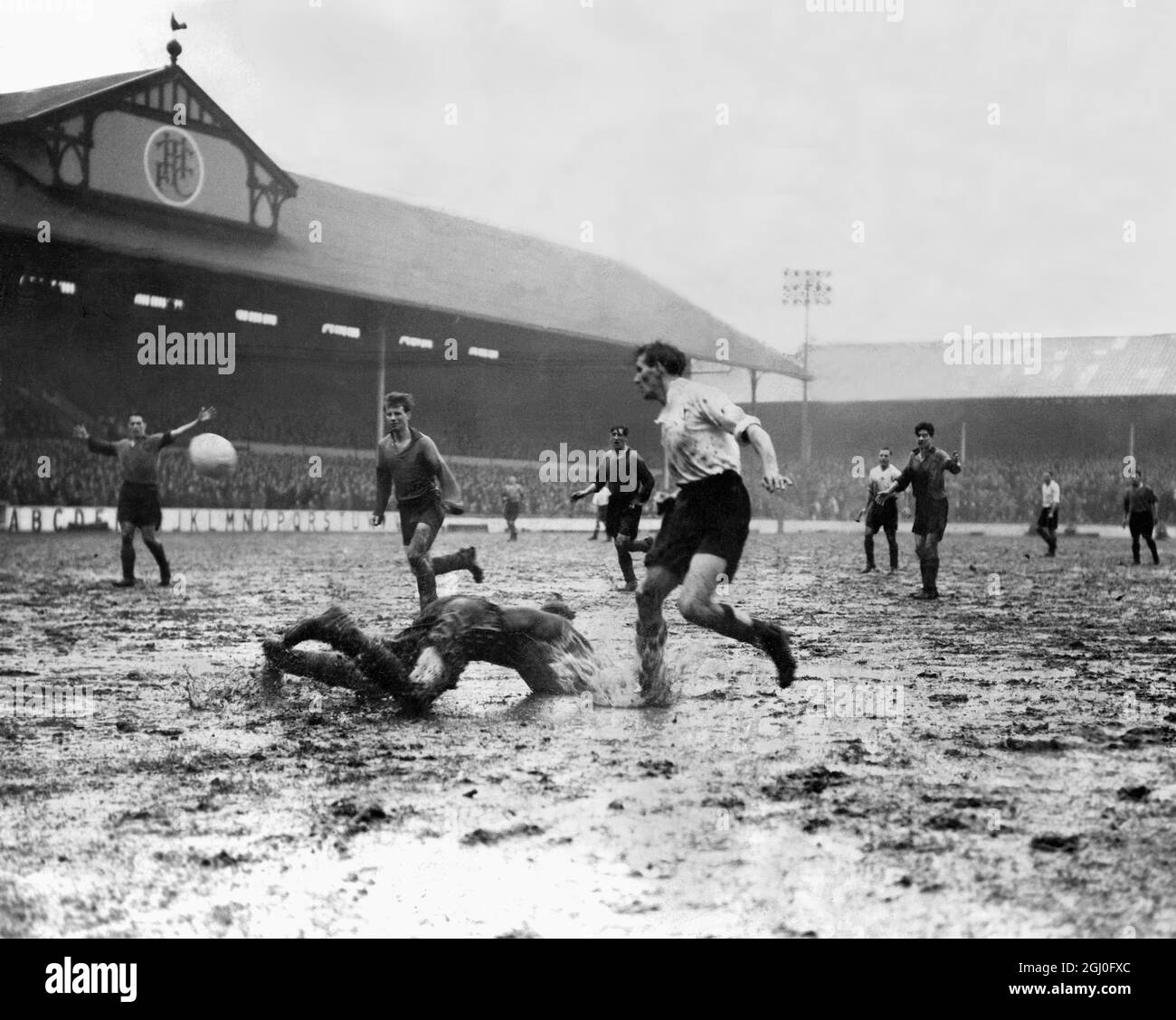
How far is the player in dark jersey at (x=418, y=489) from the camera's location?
962 cm

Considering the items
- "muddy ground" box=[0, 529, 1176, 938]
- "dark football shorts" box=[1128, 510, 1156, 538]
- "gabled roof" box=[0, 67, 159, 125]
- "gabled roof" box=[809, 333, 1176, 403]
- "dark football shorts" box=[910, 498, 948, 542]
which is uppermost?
"gabled roof" box=[0, 67, 159, 125]

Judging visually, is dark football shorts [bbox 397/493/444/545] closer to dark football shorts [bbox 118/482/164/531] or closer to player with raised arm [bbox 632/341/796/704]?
player with raised arm [bbox 632/341/796/704]

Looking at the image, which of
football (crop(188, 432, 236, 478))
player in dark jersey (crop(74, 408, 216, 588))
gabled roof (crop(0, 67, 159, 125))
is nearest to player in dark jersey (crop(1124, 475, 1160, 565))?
player in dark jersey (crop(74, 408, 216, 588))

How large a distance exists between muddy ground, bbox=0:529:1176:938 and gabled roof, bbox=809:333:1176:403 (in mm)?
37893

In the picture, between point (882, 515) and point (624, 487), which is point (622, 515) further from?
point (882, 515)

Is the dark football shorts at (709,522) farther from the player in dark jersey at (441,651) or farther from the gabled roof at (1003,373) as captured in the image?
the gabled roof at (1003,373)

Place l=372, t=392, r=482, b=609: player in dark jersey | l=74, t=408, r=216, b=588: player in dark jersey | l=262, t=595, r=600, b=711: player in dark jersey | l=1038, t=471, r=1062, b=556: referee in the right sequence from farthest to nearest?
l=1038, t=471, r=1062, b=556: referee < l=74, t=408, r=216, b=588: player in dark jersey < l=372, t=392, r=482, b=609: player in dark jersey < l=262, t=595, r=600, b=711: player in dark jersey

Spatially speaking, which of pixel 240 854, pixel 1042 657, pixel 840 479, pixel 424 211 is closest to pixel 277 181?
pixel 424 211

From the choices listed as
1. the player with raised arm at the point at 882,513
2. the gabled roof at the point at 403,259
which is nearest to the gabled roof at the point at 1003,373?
the gabled roof at the point at 403,259

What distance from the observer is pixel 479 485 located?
112ft

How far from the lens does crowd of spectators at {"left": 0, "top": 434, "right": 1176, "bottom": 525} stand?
25.8m

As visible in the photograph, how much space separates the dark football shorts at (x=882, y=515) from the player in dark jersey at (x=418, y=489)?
7.52m

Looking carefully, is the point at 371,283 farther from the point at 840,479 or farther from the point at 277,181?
the point at 840,479

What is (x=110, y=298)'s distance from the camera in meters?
27.9
